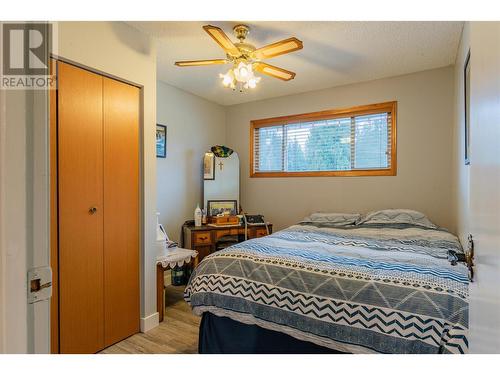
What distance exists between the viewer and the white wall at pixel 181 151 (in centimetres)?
350

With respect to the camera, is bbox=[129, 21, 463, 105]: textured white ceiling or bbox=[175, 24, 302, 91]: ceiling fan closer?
bbox=[175, 24, 302, 91]: ceiling fan

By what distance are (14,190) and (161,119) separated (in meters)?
3.10

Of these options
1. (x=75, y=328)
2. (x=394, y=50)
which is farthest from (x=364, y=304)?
(x=394, y=50)

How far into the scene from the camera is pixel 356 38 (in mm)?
2418

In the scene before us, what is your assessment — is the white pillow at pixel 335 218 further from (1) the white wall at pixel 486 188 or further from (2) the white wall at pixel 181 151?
(1) the white wall at pixel 486 188

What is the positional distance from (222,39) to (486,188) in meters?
1.82

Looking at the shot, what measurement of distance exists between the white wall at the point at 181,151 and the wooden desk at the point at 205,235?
25 cm

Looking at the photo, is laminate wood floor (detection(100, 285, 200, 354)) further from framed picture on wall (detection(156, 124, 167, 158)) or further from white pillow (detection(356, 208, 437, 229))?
white pillow (detection(356, 208, 437, 229))

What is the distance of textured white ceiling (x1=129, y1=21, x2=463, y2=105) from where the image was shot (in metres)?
2.23

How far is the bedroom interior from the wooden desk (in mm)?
21

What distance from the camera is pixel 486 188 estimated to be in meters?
0.68

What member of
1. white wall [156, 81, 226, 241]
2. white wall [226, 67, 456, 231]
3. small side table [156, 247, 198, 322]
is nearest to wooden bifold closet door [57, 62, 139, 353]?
small side table [156, 247, 198, 322]

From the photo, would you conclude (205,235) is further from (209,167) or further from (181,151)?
(181,151)
